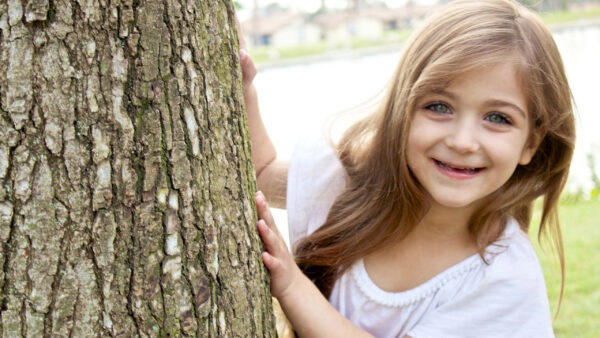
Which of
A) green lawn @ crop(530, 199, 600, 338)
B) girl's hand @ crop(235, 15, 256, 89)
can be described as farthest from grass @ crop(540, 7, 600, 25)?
girl's hand @ crop(235, 15, 256, 89)

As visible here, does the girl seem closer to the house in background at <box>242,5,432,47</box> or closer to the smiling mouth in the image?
the smiling mouth

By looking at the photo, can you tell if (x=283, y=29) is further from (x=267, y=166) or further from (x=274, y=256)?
(x=274, y=256)

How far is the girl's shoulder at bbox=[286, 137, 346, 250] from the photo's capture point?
85.8 inches

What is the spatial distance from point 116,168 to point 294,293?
27.3 inches

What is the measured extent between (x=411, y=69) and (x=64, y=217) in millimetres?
1135

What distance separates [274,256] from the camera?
5.12ft

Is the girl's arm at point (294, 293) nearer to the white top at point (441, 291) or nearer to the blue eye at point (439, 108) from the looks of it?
the white top at point (441, 291)

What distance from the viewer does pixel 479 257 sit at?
2.02 metres

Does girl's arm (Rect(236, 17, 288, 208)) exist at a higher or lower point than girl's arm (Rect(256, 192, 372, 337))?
higher

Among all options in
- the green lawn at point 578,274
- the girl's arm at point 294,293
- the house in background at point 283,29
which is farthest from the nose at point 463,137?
the house in background at point 283,29

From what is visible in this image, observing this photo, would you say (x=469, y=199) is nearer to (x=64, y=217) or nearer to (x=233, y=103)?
(x=233, y=103)

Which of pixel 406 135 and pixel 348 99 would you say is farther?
pixel 348 99

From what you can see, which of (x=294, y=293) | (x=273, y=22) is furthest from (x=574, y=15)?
(x=294, y=293)

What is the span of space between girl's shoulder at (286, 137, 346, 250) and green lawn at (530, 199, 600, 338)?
4.36ft
